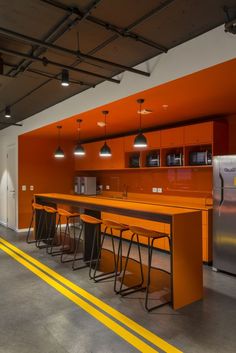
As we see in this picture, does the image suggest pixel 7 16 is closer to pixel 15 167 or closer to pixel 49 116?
pixel 49 116

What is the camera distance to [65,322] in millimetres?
2766

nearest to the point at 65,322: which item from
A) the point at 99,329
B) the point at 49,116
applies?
the point at 99,329

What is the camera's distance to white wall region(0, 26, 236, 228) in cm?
258

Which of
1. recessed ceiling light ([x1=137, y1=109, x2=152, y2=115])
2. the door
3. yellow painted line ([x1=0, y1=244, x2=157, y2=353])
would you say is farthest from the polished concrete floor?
the door

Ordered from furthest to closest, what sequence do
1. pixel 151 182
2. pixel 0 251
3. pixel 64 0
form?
pixel 151 182 < pixel 0 251 < pixel 64 0

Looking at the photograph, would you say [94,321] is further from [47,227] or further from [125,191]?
[125,191]

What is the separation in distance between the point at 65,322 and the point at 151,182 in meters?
4.11

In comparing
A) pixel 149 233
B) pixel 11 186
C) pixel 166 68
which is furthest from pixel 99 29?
pixel 11 186

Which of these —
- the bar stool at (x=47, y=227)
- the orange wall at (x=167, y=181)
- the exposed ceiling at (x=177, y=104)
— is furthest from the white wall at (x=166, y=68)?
the orange wall at (x=167, y=181)

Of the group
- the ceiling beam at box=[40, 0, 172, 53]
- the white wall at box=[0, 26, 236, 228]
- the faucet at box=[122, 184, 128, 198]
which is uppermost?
the ceiling beam at box=[40, 0, 172, 53]

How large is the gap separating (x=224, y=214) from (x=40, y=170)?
5141 mm

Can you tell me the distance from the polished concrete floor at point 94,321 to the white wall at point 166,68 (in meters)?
A: 2.54

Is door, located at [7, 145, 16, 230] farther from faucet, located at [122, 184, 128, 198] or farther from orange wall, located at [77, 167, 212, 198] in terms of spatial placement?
faucet, located at [122, 184, 128, 198]

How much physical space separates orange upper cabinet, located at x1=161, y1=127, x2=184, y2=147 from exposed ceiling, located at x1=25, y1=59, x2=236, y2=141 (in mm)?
197
